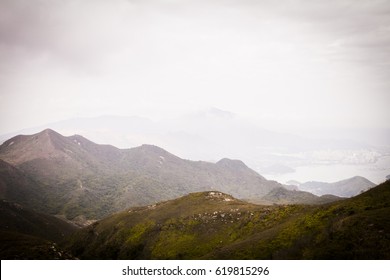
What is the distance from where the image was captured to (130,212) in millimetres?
95812

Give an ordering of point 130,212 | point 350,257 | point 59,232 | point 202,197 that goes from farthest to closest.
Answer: point 59,232, point 130,212, point 202,197, point 350,257

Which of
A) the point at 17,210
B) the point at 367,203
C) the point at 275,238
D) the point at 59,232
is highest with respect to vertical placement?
the point at 367,203

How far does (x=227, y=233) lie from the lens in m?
57.8

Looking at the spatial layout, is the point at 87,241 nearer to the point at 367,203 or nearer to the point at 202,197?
the point at 202,197

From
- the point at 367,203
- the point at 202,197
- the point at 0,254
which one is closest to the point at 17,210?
the point at 202,197

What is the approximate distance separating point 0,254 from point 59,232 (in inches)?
6222

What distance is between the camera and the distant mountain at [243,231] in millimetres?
29375

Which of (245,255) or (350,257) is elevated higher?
(350,257)

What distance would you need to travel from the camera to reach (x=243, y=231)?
2173 inches

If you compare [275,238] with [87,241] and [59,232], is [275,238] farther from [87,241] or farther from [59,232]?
[59,232]

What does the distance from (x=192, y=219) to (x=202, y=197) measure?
1907 cm

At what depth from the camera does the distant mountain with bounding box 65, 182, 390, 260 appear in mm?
29375
